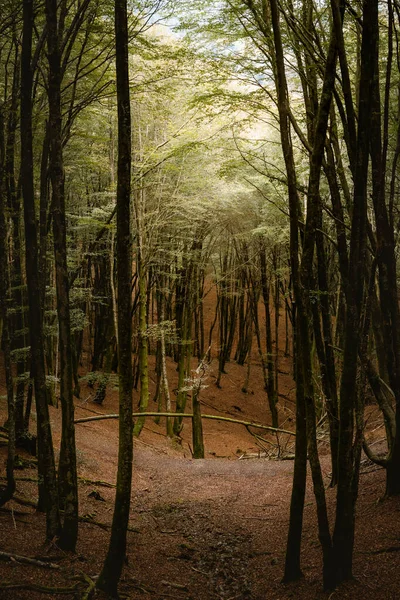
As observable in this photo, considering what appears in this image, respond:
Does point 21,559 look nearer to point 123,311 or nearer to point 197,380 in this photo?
point 123,311

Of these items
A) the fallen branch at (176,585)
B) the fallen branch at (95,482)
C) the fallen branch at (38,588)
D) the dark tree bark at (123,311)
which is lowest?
the fallen branch at (95,482)

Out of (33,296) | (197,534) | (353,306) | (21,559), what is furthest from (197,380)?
(353,306)

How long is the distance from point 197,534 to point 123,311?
339 centimetres

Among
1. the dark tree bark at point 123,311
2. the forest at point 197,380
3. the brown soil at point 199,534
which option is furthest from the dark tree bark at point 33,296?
the dark tree bark at point 123,311

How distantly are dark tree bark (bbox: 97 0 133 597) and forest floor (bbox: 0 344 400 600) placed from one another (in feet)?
1.15

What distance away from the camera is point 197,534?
5.55 metres

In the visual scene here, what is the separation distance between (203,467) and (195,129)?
6.93m

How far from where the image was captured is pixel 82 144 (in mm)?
11094

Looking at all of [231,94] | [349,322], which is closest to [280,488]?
[349,322]

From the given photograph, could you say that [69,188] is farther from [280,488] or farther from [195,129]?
[280,488]

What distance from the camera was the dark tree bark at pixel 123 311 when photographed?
334 cm

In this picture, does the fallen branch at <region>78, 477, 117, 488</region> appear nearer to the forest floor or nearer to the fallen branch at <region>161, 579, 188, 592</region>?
the forest floor

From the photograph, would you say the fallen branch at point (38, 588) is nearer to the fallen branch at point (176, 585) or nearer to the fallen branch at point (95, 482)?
the fallen branch at point (176, 585)

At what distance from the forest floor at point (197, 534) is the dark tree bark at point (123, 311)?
13.8 inches
